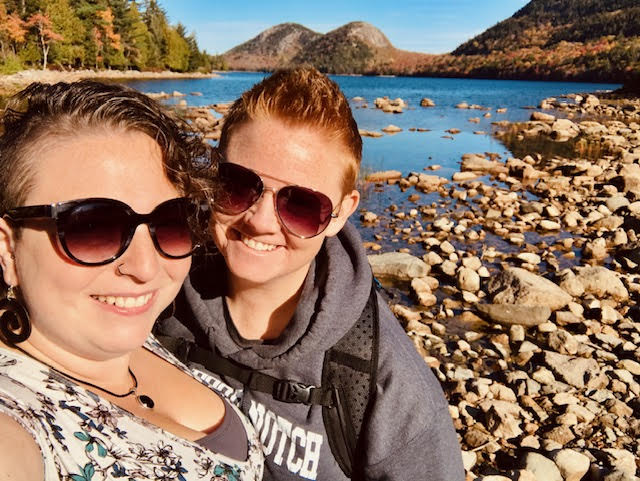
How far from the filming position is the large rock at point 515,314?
17.5ft

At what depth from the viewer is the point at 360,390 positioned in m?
1.80

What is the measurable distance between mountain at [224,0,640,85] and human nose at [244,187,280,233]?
54.8m

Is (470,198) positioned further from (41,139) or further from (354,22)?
(354,22)

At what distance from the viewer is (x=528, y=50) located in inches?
4341

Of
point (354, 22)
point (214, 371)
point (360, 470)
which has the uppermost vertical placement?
point (354, 22)

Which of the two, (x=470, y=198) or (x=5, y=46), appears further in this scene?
(x=5, y=46)

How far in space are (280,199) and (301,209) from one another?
101mm

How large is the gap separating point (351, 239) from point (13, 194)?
4.70ft

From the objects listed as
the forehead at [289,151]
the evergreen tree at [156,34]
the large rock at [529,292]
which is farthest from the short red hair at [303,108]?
the evergreen tree at [156,34]

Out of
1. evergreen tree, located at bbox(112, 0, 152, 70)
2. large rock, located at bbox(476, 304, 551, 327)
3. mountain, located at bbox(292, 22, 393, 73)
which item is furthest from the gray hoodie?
mountain, located at bbox(292, 22, 393, 73)

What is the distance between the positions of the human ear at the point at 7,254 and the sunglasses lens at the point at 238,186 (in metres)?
0.85

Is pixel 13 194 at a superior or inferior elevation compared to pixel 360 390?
superior

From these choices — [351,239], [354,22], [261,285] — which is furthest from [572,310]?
[354,22]

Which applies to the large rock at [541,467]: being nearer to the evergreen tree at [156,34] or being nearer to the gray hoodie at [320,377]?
the gray hoodie at [320,377]
